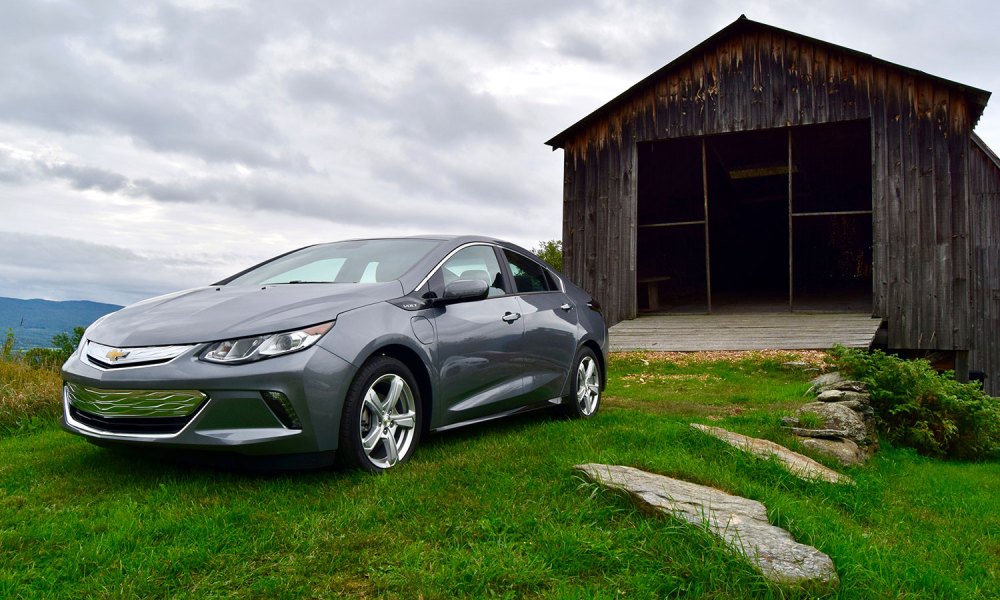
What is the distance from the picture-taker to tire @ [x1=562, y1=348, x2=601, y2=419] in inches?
239

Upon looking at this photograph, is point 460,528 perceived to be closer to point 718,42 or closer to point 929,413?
point 929,413

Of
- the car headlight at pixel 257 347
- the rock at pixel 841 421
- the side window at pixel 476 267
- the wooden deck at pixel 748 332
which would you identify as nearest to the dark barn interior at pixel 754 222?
the wooden deck at pixel 748 332

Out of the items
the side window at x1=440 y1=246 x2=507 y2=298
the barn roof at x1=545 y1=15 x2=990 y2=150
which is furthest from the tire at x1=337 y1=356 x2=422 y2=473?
the barn roof at x1=545 y1=15 x2=990 y2=150

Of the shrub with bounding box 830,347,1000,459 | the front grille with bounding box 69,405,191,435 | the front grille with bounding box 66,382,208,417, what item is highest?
the front grille with bounding box 66,382,208,417

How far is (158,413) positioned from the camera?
12.2 feet

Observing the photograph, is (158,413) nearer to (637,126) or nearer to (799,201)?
(637,126)

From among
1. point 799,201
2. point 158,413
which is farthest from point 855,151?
point 158,413

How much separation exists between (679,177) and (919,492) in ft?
53.1

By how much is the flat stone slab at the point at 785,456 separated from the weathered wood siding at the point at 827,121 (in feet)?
32.9

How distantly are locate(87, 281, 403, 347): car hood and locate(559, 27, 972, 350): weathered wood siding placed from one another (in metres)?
11.9

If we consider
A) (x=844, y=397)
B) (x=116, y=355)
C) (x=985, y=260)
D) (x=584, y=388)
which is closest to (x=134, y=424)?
(x=116, y=355)

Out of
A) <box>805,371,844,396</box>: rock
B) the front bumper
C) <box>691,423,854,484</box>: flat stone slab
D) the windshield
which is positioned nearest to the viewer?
the front bumper

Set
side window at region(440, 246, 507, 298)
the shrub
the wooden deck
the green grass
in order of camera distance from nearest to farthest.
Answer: the green grass < side window at region(440, 246, 507, 298) < the shrub < the wooden deck

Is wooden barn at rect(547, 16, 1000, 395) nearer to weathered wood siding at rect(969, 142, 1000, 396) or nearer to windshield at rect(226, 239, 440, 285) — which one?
weathered wood siding at rect(969, 142, 1000, 396)
